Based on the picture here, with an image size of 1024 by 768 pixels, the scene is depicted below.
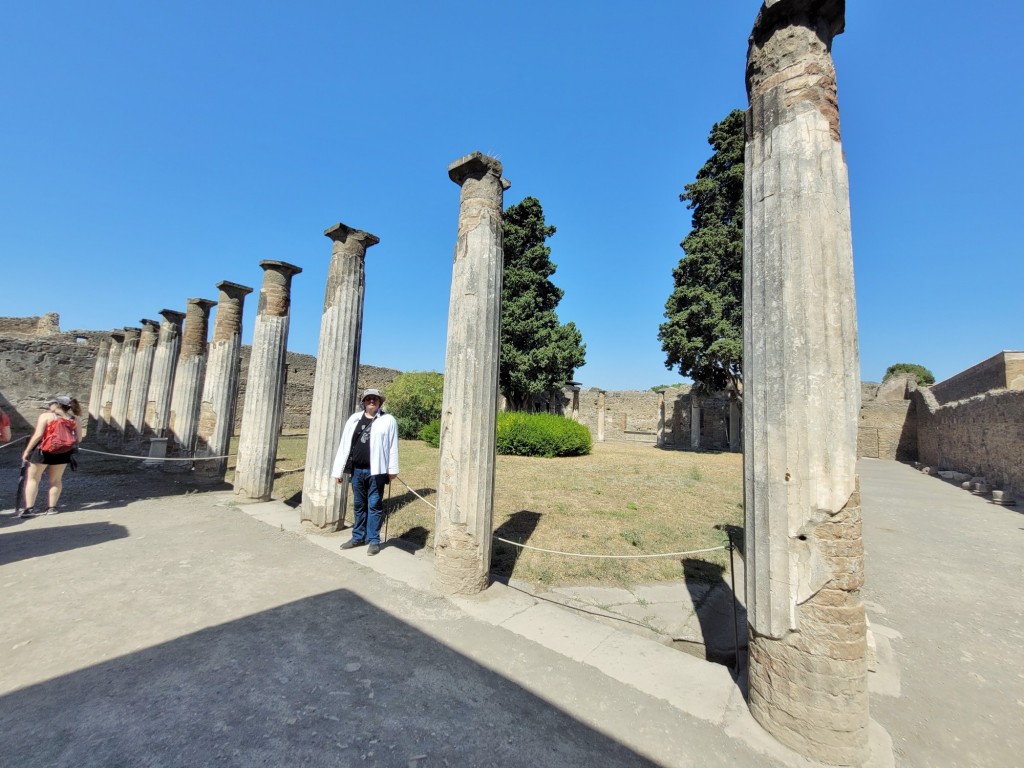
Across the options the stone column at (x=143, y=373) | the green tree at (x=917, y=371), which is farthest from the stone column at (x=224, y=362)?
the green tree at (x=917, y=371)

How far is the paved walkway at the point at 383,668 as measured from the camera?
198 centimetres

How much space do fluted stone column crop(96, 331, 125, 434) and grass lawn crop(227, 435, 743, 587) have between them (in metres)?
6.93

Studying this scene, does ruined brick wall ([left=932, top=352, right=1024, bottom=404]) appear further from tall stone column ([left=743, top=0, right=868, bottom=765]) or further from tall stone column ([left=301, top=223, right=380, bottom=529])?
tall stone column ([left=301, top=223, right=380, bottom=529])

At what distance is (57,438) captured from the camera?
5562mm

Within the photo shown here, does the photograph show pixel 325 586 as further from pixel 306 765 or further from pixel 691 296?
pixel 691 296

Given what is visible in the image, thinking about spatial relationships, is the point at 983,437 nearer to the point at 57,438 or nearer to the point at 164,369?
the point at 57,438

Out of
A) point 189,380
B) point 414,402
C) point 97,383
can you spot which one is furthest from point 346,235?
point 97,383

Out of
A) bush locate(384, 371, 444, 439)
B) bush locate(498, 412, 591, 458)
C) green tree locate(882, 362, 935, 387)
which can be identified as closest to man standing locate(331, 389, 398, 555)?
bush locate(498, 412, 591, 458)

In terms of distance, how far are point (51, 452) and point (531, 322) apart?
59.2 feet

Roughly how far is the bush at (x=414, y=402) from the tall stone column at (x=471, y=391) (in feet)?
51.4

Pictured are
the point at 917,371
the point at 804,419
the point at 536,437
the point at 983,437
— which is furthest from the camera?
the point at 917,371

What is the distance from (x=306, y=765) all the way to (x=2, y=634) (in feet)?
8.12

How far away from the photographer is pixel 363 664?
2.58 metres

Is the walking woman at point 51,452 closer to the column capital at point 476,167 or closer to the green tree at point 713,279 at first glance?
the column capital at point 476,167
